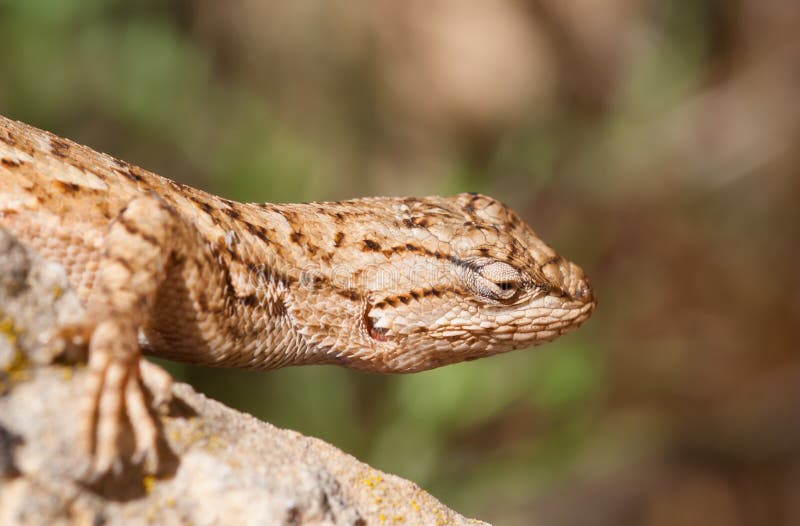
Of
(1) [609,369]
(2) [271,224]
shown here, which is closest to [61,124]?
(2) [271,224]

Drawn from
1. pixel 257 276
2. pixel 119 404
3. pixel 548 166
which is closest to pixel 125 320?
pixel 119 404

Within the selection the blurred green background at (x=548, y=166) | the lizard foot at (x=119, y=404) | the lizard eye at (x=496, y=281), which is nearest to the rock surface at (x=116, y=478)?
the lizard foot at (x=119, y=404)

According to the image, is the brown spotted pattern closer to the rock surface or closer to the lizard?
the lizard

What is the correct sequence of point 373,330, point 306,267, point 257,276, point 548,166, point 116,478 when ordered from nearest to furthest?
point 116,478
point 257,276
point 306,267
point 373,330
point 548,166

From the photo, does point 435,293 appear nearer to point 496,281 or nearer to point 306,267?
point 496,281

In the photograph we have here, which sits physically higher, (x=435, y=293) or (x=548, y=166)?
(x=548, y=166)

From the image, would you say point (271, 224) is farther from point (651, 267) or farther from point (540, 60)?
point (540, 60)

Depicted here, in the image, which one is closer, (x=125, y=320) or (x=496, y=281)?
(x=125, y=320)
